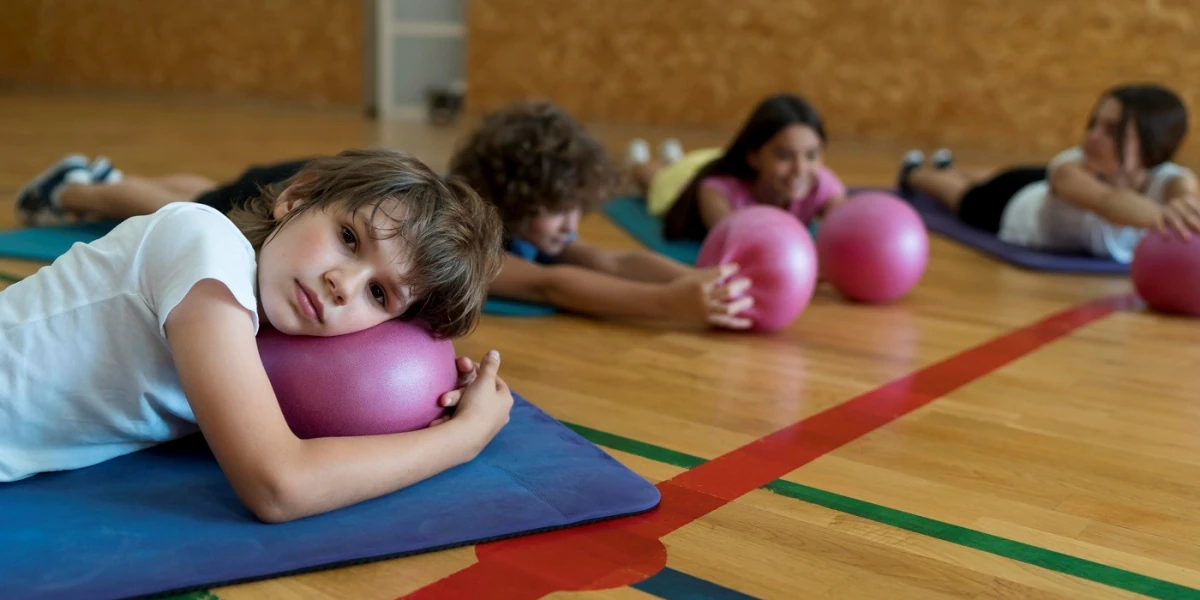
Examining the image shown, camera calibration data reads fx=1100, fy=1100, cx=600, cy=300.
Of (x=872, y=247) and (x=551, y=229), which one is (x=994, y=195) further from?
(x=551, y=229)

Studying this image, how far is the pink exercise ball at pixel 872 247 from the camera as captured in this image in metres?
3.18

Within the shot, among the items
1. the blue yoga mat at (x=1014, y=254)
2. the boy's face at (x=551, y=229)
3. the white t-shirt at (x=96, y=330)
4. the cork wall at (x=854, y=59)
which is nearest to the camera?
the white t-shirt at (x=96, y=330)

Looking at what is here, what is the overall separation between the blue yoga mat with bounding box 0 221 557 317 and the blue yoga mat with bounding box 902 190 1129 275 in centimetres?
196

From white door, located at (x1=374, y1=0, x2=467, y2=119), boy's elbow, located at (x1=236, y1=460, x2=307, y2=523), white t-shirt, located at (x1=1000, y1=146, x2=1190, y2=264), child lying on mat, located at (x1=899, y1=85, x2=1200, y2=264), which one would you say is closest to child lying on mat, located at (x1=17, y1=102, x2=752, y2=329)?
boy's elbow, located at (x1=236, y1=460, x2=307, y2=523)

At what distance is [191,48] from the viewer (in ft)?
33.2

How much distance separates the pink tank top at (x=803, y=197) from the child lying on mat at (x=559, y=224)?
0.85 meters

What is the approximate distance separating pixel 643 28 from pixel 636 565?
24.1 feet

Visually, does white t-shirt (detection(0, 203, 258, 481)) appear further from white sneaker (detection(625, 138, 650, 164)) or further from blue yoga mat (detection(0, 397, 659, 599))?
white sneaker (detection(625, 138, 650, 164))

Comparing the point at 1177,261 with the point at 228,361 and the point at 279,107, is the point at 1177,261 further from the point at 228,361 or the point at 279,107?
the point at 279,107

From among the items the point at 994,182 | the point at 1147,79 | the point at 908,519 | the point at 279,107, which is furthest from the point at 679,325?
the point at 279,107

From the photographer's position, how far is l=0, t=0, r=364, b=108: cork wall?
31.5 ft

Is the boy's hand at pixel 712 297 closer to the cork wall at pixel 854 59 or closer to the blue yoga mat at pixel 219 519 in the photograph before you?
the blue yoga mat at pixel 219 519

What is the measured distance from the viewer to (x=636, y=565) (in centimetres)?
Answer: 150

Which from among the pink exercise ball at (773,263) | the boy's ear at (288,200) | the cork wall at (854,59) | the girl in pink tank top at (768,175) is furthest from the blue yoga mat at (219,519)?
the cork wall at (854,59)
